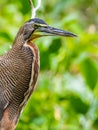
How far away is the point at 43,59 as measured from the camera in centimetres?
551

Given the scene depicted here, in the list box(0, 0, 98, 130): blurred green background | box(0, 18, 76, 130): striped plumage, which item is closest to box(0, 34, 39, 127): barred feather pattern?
box(0, 18, 76, 130): striped plumage

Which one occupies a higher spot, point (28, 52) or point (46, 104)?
point (28, 52)

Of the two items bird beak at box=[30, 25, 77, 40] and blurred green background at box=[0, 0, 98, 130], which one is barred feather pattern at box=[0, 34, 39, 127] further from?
blurred green background at box=[0, 0, 98, 130]

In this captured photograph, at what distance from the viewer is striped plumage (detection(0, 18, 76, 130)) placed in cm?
396

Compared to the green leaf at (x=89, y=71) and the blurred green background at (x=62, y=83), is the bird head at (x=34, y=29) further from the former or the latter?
the green leaf at (x=89, y=71)

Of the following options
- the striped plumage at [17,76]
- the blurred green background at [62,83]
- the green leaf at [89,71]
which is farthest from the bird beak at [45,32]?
the green leaf at [89,71]

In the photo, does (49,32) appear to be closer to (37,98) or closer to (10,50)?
(10,50)

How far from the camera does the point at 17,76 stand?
399 cm

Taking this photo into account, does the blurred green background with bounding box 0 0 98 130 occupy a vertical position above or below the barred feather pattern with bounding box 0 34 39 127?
below

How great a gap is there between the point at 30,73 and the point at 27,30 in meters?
0.22

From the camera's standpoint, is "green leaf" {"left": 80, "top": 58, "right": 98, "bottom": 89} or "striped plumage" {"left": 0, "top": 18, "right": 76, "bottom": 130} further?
"green leaf" {"left": 80, "top": 58, "right": 98, "bottom": 89}

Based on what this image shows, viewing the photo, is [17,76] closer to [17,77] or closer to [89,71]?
[17,77]

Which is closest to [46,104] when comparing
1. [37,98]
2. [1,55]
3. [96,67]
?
[37,98]

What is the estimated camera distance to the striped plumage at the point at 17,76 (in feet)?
13.0
